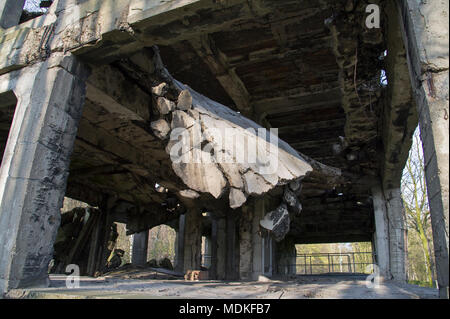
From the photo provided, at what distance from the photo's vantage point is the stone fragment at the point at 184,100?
15.9 ft

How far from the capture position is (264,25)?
616cm

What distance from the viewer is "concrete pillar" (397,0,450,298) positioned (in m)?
2.18

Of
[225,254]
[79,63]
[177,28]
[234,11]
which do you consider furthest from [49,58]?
[225,254]

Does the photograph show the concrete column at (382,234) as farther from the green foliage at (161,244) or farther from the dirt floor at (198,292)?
the green foliage at (161,244)

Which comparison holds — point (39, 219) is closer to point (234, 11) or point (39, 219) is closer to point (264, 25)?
point (234, 11)

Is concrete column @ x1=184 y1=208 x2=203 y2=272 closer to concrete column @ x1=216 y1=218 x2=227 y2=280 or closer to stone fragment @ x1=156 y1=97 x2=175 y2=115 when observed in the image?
concrete column @ x1=216 y1=218 x2=227 y2=280

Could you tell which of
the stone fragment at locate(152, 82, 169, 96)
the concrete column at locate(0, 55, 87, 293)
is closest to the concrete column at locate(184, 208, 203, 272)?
the stone fragment at locate(152, 82, 169, 96)

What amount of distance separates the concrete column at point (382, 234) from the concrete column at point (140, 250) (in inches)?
330

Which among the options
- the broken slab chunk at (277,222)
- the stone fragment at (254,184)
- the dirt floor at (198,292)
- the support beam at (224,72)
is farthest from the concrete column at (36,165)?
the broken slab chunk at (277,222)

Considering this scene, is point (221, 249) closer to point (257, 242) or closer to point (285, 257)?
point (257, 242)

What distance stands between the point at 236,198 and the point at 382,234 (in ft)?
16.6

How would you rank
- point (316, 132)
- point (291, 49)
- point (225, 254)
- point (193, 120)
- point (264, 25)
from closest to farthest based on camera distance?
point (193, 120), point (264, 25), point (291, 49), point (225, 254), point (316, 132)

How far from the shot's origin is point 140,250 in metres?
12.9
